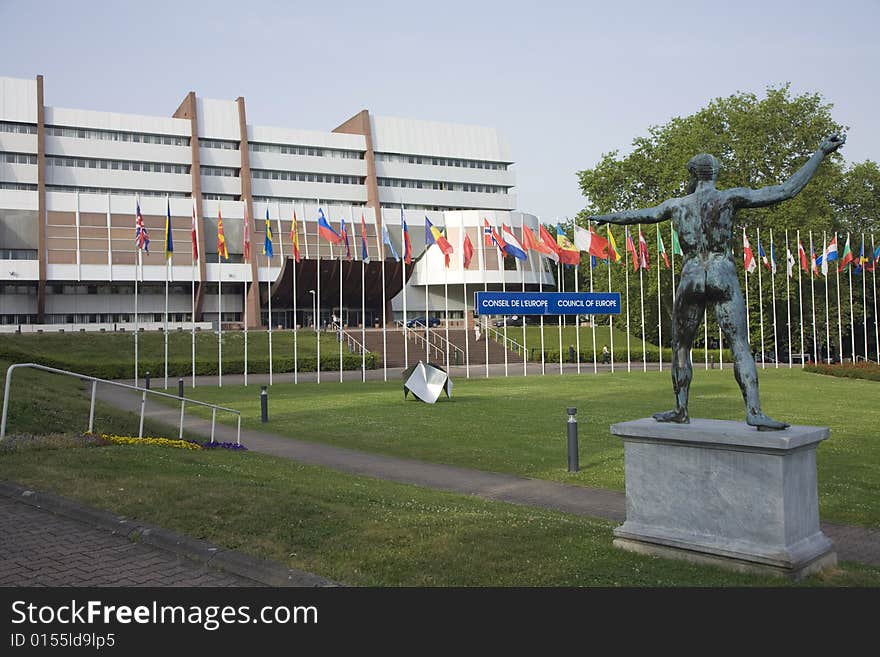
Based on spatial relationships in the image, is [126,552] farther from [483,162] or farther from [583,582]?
[483,162]

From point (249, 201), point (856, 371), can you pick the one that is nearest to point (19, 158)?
point (249, 201)

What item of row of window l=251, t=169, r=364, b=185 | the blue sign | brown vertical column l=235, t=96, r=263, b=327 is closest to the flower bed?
the blue sign

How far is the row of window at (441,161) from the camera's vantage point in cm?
8412

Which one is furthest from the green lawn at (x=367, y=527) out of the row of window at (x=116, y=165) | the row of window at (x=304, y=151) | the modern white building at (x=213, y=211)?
the row of window at (x=304, y=151)

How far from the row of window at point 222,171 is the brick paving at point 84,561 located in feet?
234

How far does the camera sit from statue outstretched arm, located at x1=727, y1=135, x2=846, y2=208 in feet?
20.4

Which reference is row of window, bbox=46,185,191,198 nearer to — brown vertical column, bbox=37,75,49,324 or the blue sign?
brown vertical column, bbox=37,75,49,324

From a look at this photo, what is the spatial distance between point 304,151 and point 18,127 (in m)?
25.9

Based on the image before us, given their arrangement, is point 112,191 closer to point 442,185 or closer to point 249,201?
point 249,201

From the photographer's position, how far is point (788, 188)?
20.5ft

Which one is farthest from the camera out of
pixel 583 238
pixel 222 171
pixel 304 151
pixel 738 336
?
pixel 304 151
